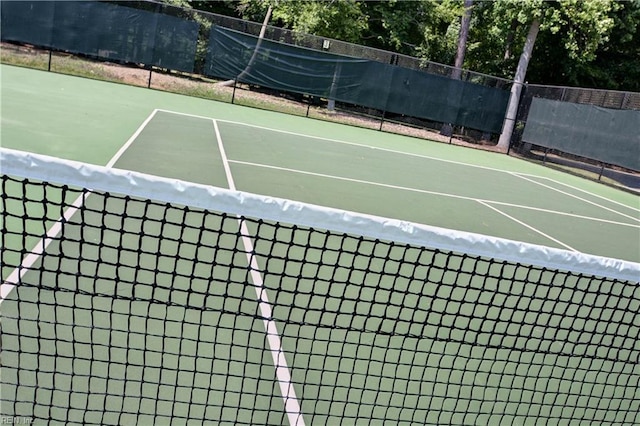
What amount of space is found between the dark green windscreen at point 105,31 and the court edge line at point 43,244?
9899mm

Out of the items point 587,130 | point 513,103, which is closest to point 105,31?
point 513,103

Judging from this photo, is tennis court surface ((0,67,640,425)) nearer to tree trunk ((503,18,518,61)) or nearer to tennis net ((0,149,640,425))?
tennis net ((0,149,640,425))

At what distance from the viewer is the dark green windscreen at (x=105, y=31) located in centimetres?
1817

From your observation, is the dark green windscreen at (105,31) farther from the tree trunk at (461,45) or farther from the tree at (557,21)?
the tree at (557,21)

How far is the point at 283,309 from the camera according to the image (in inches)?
174

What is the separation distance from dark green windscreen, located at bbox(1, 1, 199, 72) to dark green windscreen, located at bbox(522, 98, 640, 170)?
12.4 metres

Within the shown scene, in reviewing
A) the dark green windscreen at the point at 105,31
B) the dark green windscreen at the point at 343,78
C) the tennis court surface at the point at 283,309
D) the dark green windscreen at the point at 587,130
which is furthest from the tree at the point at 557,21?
the tennis court surface at the point at 283,309

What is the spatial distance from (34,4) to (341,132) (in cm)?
1043

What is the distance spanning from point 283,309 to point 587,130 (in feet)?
53.9

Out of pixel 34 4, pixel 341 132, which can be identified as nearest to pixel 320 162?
pixel 341 132

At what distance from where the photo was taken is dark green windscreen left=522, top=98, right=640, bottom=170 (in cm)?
1636

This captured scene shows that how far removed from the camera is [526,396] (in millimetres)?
3861

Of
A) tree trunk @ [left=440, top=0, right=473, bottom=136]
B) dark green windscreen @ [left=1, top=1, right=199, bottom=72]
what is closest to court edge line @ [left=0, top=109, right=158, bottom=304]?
dark green windscreen @ [left=1, top=1, right=199, bottom=72]

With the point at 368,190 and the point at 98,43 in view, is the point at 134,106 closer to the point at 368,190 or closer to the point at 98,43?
the point at 98,43
